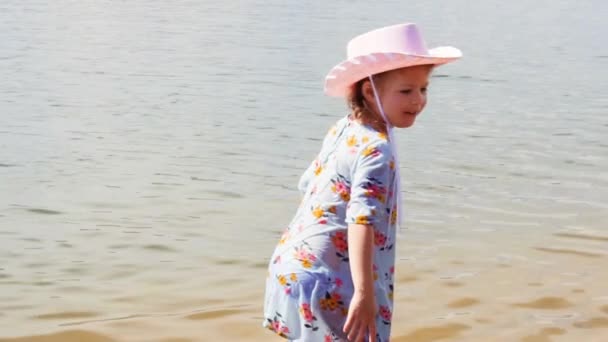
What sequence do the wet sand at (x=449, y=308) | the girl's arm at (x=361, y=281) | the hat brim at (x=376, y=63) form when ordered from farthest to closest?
the wet sand at (x=449, y=308) → the hat brim at (x=376, y=63) → the girl's arm at (x=361, y=281)

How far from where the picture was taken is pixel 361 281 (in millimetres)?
3318

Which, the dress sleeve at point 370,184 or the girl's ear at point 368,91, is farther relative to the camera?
the girl's ear at point 368,91

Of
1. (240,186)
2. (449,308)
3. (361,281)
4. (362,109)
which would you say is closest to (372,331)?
(361,281)

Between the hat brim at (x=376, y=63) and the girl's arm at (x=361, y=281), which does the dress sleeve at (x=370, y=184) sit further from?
the hat brim at (x=376, y=63)

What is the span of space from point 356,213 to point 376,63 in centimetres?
46

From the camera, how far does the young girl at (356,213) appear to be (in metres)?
3.36

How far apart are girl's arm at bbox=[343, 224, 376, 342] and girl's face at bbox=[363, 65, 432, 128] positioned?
0.39 metres

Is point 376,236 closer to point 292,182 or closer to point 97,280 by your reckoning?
point 97,280

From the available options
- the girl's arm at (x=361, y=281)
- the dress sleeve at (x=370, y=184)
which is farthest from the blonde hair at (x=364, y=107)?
the girl's arm at (x=361, y=281)

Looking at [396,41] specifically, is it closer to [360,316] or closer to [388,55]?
[388,55]

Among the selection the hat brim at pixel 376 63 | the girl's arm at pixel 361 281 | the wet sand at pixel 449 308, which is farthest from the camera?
the wet sand at pixel 449 308

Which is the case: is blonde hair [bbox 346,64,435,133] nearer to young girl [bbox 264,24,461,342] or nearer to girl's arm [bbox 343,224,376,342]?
young girl [bbox 264,24,461,342]

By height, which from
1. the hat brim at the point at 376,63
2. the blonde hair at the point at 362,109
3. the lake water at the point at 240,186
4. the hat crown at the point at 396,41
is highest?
the hat crown at the point at 396,41

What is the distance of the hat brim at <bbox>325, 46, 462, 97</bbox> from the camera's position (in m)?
3.45
